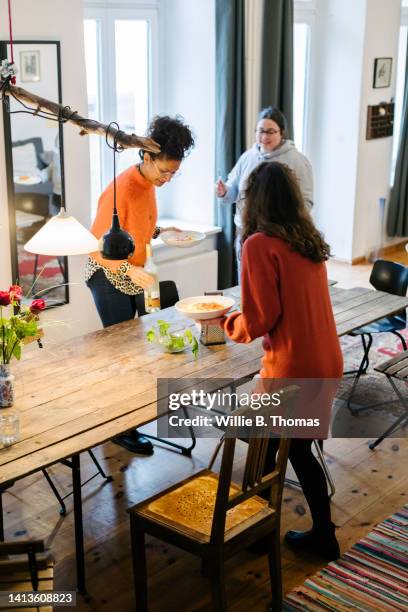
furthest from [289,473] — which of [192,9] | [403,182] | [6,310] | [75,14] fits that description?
[403,182]

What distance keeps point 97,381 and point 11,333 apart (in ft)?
1.57

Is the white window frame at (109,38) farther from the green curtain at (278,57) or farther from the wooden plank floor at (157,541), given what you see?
the wooden plank floor at (157,541)

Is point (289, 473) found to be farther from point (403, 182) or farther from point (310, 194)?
point (403, 182)

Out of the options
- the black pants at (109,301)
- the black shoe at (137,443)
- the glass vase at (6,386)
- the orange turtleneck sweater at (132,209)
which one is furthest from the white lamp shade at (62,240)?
the black shoe at (137,443)

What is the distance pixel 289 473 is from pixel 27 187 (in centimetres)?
214

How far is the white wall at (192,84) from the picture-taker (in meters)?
5.86

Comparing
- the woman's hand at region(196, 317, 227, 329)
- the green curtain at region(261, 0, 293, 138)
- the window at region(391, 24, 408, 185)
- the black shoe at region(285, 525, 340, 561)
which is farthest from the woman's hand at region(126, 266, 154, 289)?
the window at region(391, 24, 408, 185)

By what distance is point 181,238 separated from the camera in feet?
13.9

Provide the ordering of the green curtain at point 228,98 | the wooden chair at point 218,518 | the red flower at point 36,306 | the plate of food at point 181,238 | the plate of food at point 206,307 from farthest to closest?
the green curtain at point 228,98
the plate of food at point 181,238
the plate of food at point 206,307
the red flower at point 36,306
the wooden chair at point 218,518

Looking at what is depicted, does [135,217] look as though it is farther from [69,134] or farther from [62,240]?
[69,134]

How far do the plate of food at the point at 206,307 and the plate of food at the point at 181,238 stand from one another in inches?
20.4

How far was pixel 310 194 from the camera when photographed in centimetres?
531

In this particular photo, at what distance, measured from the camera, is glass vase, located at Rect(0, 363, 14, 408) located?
2916 mm

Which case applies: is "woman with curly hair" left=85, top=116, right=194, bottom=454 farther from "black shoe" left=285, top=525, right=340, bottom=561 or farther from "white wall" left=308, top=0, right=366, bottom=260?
"white wall" left=308, top=0, right=366, bottom=260
